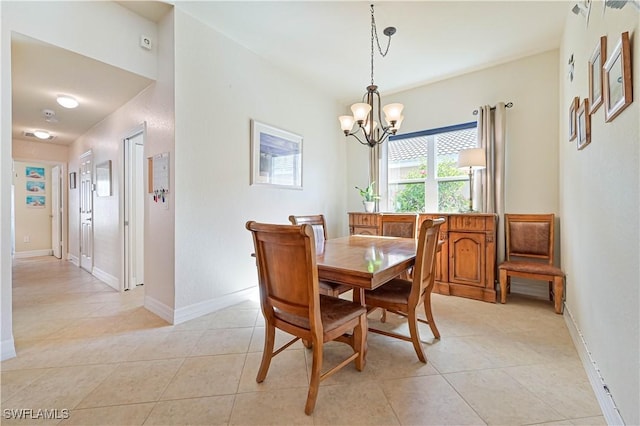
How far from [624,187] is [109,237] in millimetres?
5084

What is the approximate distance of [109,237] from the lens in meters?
3.77

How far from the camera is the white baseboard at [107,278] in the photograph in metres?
3.56

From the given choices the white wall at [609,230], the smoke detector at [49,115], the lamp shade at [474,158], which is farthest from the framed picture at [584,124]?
the smoke detector at [49,115]

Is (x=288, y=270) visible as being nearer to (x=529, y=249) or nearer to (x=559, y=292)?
(x=559, y=292)

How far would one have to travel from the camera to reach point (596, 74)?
1581 mm

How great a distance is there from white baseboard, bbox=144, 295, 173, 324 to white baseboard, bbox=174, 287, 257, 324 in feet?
0.30

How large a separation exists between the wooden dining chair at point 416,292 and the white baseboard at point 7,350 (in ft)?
8.47

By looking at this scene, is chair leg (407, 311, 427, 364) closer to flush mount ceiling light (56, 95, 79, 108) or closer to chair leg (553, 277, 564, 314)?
chair leg (553, 277, 564, 314)

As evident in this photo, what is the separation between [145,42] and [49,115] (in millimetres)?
2403

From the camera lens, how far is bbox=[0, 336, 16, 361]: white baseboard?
187 cm

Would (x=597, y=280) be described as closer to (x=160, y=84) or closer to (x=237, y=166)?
(x=237, y=166)

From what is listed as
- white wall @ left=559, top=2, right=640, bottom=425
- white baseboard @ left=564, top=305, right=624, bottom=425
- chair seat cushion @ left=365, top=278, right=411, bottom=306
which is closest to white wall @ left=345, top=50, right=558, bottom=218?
white wall @ left=559, top=2, right=640, bottom=425

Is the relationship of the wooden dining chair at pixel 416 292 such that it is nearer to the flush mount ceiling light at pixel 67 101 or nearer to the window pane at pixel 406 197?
the window pane at pixel 406 197

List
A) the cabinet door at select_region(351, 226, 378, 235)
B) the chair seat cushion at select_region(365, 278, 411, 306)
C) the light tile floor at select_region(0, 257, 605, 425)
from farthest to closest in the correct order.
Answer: the cabinet door at select_region(351, 226, 378, 235)
the chair seat cushion at select_region(365, 278, 411, 306)
the light tile floor at select_region(0, 257, 605, 425)
